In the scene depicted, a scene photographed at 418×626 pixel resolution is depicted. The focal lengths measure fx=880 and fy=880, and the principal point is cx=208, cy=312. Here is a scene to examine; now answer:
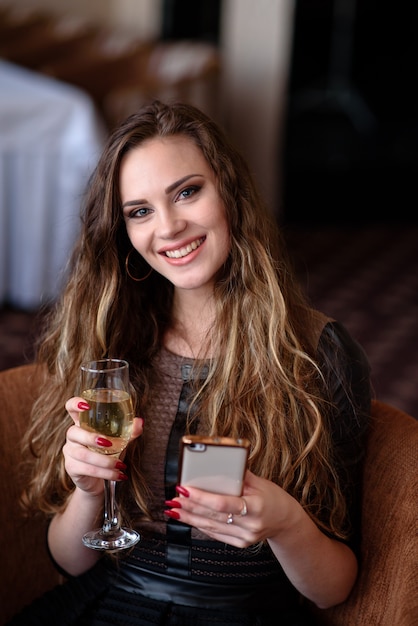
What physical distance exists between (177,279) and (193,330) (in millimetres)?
161

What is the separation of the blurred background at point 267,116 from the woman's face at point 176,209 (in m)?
2.82

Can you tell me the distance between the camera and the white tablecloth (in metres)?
4.27

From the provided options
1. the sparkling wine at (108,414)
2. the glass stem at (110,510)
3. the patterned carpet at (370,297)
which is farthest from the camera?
the patterned carpet at (370,297)

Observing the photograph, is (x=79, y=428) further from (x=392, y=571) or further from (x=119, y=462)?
(x=392, y=571)

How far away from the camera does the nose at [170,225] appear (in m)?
1.46

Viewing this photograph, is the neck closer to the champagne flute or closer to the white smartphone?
the champagne flute

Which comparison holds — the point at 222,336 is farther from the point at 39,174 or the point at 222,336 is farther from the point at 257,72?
the point at 257,72

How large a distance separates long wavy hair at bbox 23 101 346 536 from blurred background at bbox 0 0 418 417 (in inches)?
105

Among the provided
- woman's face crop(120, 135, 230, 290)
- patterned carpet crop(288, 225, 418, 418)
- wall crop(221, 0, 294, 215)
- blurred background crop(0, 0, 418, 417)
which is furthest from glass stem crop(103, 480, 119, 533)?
wall crop(221, 0, 294, 215)

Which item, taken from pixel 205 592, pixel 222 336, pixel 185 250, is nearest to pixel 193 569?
pixel 205 592

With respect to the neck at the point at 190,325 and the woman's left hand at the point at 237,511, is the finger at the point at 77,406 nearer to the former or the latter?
the woman's left hand at the point at 237,511

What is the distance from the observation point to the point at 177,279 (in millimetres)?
1501

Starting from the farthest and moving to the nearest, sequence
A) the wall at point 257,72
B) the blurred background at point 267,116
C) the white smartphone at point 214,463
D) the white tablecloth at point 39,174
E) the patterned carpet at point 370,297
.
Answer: the wall at point 257,72 < the blurred background at point 267,116 < the white tablecloth at point 39,174 < the patterned carpet at point 370,297 < the white smartphone at point 214,463

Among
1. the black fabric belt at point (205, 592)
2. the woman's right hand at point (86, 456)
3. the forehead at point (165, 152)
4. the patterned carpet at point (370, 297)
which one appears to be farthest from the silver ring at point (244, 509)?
the patterned carpet at point (370, 297)
